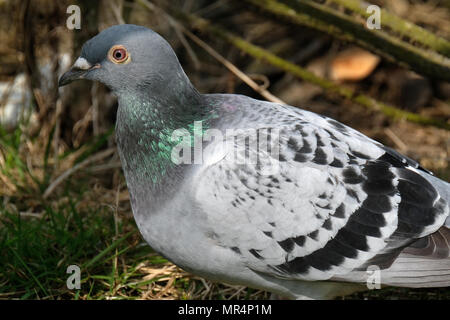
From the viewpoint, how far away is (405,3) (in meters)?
7.71

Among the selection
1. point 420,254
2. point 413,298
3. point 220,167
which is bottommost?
point 413,298

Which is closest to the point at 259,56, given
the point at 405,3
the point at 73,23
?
the point at 73,23

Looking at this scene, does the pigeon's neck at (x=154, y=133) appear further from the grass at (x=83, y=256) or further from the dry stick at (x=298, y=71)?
the dry stick at (x=298, y=71)

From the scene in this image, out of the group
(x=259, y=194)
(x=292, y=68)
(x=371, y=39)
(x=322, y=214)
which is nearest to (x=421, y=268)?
(x=322, y=214)

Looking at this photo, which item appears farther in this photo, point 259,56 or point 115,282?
point 259,56

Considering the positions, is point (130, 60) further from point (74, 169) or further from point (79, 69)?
point (74, 169)

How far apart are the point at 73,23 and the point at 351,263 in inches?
129

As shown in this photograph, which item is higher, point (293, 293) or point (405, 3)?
point (405, 3)

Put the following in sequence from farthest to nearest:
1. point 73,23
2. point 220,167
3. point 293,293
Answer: point 73,23
point 293,293
point 220,167

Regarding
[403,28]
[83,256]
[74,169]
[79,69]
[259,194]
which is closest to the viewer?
[259,194]

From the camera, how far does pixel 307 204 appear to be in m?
3.41

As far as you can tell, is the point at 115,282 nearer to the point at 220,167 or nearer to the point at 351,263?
the point at 220,167

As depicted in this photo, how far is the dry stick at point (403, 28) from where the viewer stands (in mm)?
4891

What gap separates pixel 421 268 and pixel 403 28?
2.23 meters
